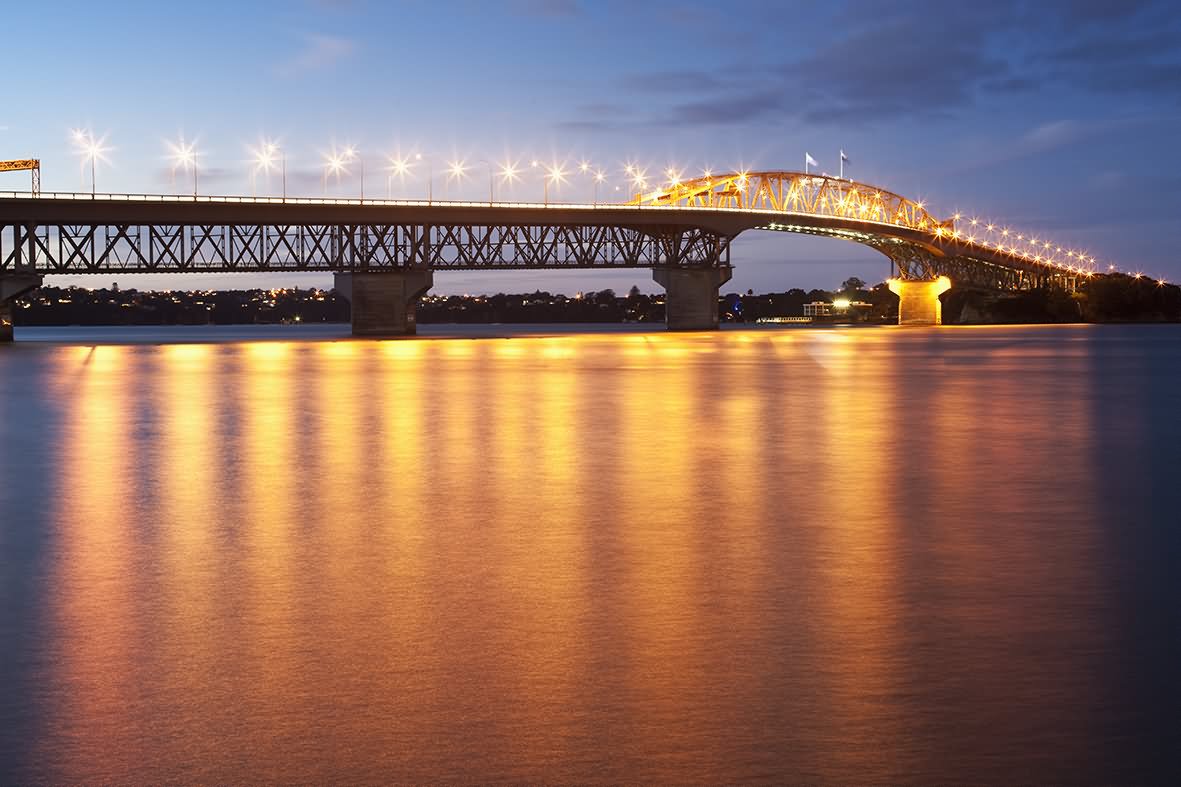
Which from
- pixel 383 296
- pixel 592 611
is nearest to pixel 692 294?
pixel 383 296

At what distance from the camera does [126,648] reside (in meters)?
8.06

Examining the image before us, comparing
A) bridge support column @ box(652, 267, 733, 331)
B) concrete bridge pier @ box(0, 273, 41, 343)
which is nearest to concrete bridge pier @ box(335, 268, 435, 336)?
bridge support column @ box(652, 267, 733, 331)

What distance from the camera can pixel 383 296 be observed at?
152250 mm

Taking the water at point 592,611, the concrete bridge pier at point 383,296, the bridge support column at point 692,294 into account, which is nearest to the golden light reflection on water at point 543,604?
the water at point 592,611

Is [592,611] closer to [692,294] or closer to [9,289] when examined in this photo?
[9,289]

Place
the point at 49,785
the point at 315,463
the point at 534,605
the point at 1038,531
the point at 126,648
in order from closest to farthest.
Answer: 1. the point at 49,785
2. the point at 126,648
3. the point at 534,605
4. the point at 1038,531
5. the point at 315,463

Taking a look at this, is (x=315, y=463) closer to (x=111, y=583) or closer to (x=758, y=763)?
(x=111, y=583)

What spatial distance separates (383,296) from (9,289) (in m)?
41.4

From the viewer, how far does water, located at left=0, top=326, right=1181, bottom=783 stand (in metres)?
6.16

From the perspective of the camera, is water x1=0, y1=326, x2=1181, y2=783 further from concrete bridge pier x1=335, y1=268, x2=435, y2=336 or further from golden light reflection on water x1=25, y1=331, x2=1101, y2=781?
concrete bridge pier x1=335, y1=268, x2=435, y2=336

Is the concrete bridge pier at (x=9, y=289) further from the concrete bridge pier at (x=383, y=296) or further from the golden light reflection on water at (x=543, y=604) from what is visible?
the golden light reflection on water at (x=543, y=604)

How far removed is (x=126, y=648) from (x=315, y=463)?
11.9m

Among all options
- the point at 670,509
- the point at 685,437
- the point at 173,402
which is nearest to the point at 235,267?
the point at 173,402

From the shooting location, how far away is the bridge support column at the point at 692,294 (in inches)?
6668
